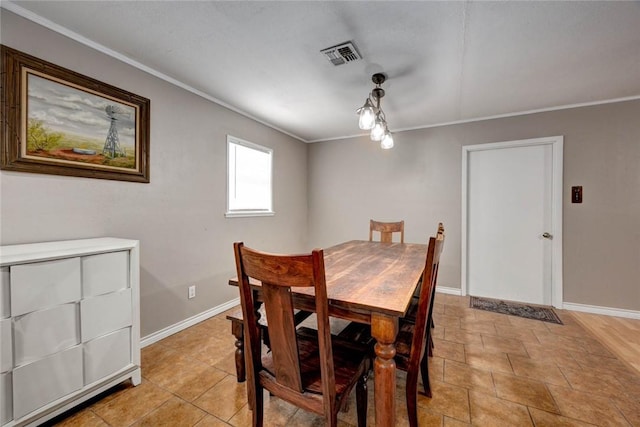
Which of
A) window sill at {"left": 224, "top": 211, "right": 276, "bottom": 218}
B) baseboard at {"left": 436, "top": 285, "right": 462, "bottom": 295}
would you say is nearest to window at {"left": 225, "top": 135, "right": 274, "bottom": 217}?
window sill at {"left": 224, "top": 211, "right": 276, "bottom": 218}

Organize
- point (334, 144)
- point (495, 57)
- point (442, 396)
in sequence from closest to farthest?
point (442, 396), point (495, 57), point (334, 144)

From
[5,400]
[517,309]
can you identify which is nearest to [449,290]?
[517,309]

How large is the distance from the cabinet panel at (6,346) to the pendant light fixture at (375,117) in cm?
223

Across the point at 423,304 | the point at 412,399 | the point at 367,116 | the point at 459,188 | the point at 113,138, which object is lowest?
the point at 412,399

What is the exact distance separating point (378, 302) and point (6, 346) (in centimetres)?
171

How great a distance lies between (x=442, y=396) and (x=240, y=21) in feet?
8.72

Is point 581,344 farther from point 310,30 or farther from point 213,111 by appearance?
point 213,111

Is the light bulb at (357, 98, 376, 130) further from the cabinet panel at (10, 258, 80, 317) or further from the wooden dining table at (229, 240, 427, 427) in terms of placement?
the cabinet panel at (10, 258, 80, 317)

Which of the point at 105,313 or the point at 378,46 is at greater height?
the point at 378,46

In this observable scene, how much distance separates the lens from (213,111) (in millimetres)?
2836

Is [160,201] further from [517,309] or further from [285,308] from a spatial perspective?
[517,309]

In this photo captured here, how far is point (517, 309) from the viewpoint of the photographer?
3041mm

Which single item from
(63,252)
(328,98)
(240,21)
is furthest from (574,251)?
(63,252)

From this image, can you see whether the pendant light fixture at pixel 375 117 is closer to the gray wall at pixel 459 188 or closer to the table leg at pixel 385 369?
the table leg at pixel 385 369
